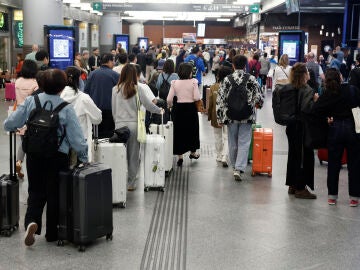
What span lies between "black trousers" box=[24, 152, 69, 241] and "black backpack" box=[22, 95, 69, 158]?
11 centimetres

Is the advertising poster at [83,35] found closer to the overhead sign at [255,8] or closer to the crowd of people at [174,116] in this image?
the overhead sign at [255,8]

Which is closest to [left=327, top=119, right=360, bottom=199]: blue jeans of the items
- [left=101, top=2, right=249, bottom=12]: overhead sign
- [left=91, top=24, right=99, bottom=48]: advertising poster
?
[left=101, top=2, right=249, bottom=12]: overhead sign

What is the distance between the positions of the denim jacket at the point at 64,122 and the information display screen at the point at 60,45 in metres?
9.30

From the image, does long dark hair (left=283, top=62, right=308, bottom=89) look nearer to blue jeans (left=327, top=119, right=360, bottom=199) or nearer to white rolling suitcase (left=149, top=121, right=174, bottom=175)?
blue jeans (left=327, top=119, right=360, bottom=199)

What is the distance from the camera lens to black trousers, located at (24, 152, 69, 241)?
521 centimetres

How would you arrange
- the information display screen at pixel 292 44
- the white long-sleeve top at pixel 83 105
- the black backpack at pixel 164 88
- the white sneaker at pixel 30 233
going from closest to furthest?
the white sneaker at pixel 30 233
the white long-sleeve top at pixel 83 105
the black backpack at pixel 164 88
the information display screen at pixel 292 44

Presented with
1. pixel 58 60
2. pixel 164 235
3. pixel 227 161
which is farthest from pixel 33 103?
pixel 58 60

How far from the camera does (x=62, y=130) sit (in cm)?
516

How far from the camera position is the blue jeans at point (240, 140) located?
320 inches

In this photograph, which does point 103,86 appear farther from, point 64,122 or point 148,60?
point 148,60

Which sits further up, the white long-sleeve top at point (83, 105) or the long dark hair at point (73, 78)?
the long dark hair at point (73, 78)

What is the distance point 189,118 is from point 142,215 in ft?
9.05

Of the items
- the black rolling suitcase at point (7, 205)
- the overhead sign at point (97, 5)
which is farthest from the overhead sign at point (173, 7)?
the black rolling suitcase at point (7, 205)

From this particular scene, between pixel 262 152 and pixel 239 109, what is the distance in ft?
2.75
